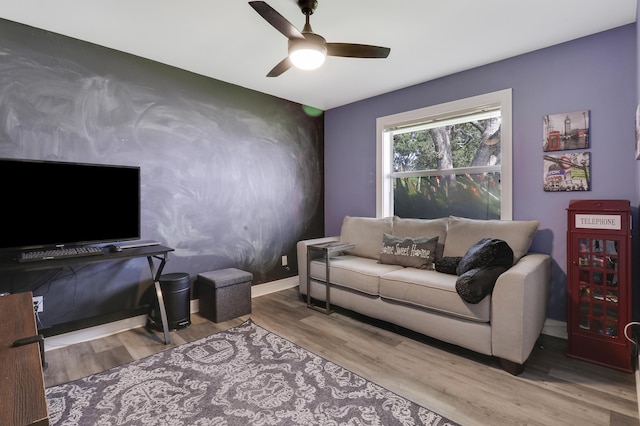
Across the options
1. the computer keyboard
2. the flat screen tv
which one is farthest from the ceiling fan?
the computer keyboard

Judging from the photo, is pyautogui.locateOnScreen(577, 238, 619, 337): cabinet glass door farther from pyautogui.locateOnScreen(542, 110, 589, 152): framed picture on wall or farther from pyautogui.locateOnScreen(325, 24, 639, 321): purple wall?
pyautogui.locateOnScreen(542, 110, 589, 152): framed picture on wall

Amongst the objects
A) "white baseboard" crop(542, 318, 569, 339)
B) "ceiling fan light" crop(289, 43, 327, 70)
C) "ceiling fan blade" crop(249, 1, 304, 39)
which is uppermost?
"ceiling fan blade" crop(249, 1, 304, 39)

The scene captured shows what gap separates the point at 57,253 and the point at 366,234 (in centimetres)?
270

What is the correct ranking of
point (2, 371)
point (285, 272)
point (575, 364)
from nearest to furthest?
1. point (2, 371)
2. point (575, 364)
3. point (285, 272)

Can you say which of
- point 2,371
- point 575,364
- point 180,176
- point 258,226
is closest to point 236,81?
point 180,176

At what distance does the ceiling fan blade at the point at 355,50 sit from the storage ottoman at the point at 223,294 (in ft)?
7.09

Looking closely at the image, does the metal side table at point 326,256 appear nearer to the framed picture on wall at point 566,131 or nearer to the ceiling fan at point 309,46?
the ceiling fan at point 309,46

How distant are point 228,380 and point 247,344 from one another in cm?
49

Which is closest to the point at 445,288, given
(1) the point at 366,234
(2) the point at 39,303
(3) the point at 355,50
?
(1) the point at 366,234

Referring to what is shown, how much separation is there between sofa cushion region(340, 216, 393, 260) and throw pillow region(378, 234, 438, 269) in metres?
0.23

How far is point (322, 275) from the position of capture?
10.8 ft

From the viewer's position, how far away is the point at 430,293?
2.42m

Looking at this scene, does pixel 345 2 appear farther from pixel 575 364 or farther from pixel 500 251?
pixel 575 364

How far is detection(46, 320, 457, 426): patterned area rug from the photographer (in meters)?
1.69
